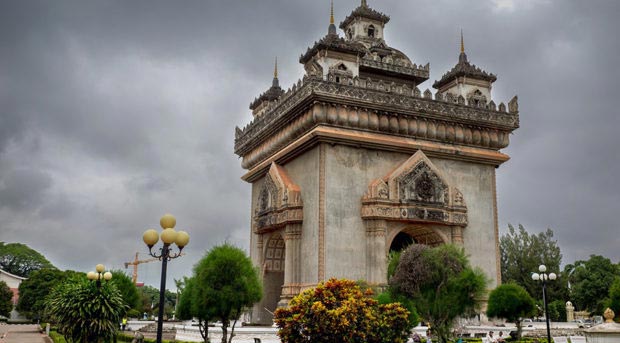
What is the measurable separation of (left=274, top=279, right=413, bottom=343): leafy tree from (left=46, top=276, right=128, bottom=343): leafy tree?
604 centimetres

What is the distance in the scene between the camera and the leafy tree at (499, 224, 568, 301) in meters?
44.4

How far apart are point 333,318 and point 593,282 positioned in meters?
35.4

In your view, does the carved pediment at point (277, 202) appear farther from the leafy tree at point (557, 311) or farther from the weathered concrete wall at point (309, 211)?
the leafy tree at point (557, 311)

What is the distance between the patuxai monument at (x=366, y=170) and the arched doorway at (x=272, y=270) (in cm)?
5

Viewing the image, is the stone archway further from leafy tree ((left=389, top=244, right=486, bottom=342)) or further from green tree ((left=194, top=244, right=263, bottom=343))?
green tree ((left=194, top=244, right=263, bottom=343))

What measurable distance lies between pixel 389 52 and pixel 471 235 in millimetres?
9256

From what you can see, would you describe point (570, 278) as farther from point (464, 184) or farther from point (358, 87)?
point (358, 87)

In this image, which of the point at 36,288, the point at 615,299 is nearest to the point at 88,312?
the point at 615,299

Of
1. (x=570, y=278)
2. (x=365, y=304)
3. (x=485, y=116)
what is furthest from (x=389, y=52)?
(x=570, y=278)

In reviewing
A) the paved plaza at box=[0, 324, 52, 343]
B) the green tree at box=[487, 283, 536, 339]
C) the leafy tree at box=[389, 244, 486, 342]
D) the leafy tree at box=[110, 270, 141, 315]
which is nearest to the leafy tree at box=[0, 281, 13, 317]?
the paved plaza at box=[0, 324, 52, 343]

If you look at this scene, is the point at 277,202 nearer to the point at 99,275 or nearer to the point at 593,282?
the point at 99,275

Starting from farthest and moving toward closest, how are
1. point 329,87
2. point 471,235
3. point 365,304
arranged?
point 471,235, point 329,87, point 365,304

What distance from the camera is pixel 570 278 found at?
153 ft

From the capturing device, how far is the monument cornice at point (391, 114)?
23.9m
